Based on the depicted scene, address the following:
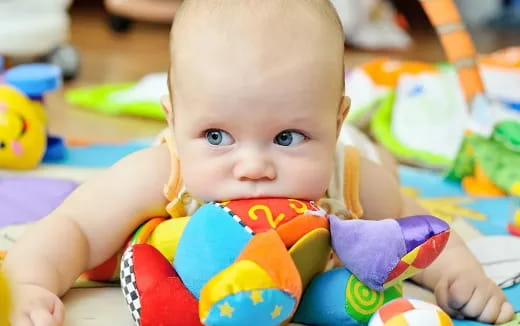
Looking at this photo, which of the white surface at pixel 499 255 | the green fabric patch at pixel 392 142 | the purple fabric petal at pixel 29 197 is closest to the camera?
the white surface at pixel 499 255

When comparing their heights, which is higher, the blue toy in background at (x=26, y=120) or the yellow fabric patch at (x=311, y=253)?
the yellow fabric patch at (x=311, y=253)

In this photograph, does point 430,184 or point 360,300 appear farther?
point 430,184

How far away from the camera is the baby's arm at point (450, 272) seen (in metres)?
0.82

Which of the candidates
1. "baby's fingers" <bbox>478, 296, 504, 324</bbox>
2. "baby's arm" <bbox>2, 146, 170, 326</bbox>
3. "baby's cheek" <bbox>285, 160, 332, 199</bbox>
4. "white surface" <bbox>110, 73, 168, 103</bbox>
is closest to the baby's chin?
"baby's cheek" <bbox>285, 160, 332, 199</bbox>

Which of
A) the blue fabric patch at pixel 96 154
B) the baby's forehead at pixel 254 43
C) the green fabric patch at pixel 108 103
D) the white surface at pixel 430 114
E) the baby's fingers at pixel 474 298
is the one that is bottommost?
the green fabric patch at pixel 108 103

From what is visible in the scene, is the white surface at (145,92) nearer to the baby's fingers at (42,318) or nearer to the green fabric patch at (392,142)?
the green fabric patch at (392,142)

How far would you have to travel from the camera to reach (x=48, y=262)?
77cm

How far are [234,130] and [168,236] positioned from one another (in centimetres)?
15

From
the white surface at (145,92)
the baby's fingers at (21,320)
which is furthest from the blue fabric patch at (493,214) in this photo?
the white surface at (145,92)

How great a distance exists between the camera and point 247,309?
1.89 feet

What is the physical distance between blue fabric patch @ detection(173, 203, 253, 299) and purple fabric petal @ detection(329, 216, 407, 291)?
9 cm

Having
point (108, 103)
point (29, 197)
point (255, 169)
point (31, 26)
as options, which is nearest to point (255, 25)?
point (255, 169)

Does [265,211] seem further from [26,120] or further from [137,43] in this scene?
[137,43]

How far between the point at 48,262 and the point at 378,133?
91 cm
